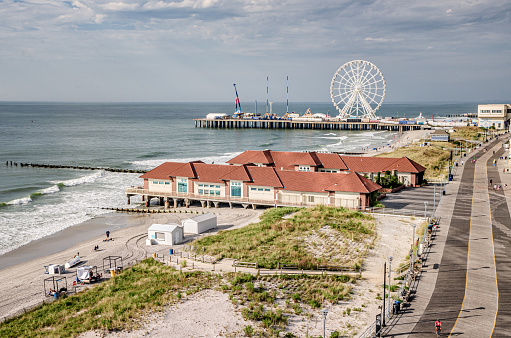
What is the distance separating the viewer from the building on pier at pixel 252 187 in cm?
4322

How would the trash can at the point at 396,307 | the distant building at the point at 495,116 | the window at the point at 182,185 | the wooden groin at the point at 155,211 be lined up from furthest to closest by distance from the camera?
the distant building at the point at 495,116
the window at the point at 182,185
the wooden groin at the point at 155,211
the trash can at the point at 396,307

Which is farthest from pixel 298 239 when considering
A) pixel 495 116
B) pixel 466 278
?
pixel 495 116

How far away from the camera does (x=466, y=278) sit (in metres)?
25.2

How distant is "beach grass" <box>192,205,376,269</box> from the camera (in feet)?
96.2

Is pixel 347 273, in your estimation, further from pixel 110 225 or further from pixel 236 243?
pixel 110 225

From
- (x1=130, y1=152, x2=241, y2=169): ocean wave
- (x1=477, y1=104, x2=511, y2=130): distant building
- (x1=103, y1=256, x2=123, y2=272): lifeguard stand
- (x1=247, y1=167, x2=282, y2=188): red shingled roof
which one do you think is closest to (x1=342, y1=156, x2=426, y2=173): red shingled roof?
(x1=247, y1=167, x2=282, y2=188): red shingled roof

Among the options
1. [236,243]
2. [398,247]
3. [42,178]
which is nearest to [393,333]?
[398,247]

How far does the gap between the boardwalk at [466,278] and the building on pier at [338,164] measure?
33.5ft

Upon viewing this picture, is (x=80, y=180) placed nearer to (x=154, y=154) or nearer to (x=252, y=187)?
(x=154, y=154)

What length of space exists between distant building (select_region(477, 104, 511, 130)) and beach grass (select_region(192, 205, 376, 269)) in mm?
100769

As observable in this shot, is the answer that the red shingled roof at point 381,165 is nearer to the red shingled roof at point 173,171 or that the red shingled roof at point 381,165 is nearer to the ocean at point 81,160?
the red shingled roof at point 173,171

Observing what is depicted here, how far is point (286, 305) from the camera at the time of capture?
23.1 m

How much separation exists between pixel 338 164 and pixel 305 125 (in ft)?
368

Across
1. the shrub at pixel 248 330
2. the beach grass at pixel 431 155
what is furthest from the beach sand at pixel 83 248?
the beach grass at pixel 431 155
